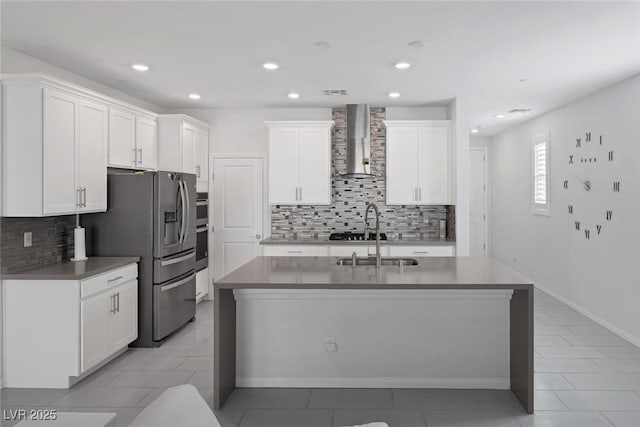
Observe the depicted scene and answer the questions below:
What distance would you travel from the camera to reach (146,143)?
222 inches

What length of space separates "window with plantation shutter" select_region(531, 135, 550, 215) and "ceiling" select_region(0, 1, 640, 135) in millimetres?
1420

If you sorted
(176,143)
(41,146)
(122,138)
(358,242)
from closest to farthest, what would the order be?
(41,146)
(122,138)
(176,143)
(358,242)

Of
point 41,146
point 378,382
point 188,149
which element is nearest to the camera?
point 378,382

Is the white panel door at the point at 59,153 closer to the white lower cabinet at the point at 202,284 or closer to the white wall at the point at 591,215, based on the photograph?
the white lower cabinet at the point at 202,284

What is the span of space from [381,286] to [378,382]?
0.93m

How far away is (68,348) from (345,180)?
4043mm

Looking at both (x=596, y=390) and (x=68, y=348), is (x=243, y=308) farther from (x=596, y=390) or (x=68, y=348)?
(x=596, y=390)

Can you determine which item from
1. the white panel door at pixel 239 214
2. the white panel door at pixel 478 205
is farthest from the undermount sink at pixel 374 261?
the white panel door at pixel 478 205

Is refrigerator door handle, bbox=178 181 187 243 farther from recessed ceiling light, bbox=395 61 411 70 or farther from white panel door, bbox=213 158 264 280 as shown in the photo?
recessed ceiling light, bbox=395 61 411 70

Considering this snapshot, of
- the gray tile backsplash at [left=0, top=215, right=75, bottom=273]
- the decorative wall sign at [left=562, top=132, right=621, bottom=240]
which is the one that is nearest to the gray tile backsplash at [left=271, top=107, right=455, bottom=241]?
the decorative wall sign at [left=562, top=132, right=621, bottom=240]

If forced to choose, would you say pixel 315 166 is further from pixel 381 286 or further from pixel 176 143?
pixel 381 286

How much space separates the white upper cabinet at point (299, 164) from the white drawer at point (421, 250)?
42.8 inches

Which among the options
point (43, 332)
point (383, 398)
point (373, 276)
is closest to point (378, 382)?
point (383, 398)

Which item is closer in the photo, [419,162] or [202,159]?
[419,162]
